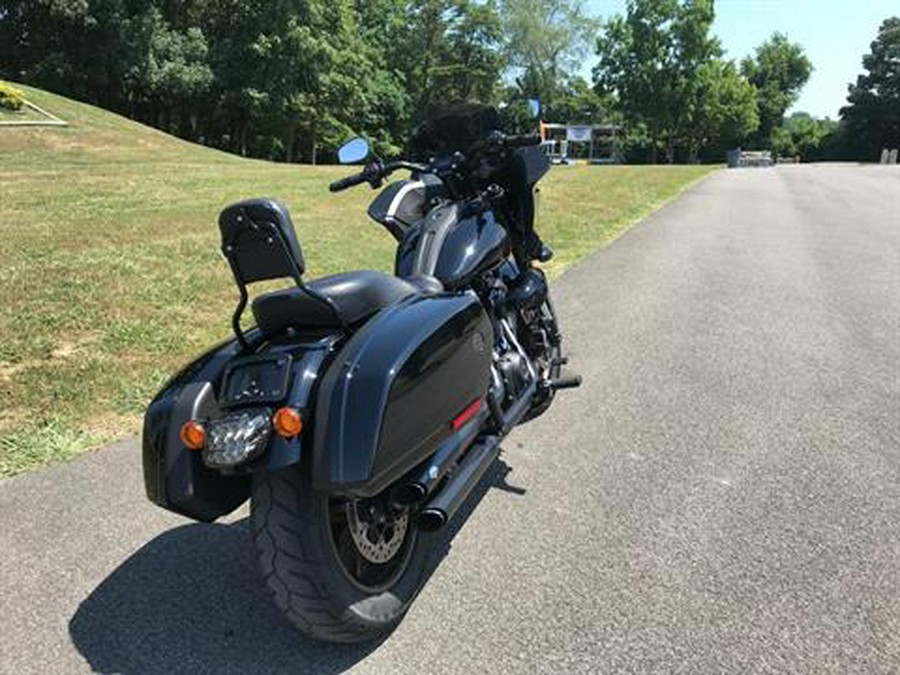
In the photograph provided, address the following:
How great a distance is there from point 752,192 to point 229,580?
67.4ft

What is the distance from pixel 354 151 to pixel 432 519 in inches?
82.3

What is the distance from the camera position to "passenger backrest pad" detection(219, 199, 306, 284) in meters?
2.52

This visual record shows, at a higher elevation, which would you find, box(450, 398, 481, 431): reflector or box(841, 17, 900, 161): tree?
box(841, 17, 900, 161): tree

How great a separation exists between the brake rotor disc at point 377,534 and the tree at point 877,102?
75364 millimetres

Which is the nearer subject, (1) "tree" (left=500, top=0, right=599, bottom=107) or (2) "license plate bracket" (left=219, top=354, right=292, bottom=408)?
(2) "license plate bracket" (left=219, top=354, right=292, bottom=408)

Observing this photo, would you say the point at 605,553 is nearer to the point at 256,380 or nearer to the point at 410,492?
the point at 410,492

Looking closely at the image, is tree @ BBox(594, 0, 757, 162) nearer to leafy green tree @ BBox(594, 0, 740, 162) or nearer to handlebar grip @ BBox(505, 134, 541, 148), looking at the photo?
leafy green tree @ BBox(594, 0, 740, 162)

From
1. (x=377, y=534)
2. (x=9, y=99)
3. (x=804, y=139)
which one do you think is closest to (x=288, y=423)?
(x=377, y=534)

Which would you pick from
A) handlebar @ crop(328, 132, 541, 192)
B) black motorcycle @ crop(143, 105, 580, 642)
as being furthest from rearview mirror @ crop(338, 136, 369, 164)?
black motorcycle @ crop(143, 105, 580, 642)

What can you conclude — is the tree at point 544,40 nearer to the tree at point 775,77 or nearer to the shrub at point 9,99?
the tree at point 775,77

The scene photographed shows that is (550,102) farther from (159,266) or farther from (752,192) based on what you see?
(159,266)

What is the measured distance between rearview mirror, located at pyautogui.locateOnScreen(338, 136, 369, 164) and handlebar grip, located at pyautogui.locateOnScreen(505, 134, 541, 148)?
699 millimetres

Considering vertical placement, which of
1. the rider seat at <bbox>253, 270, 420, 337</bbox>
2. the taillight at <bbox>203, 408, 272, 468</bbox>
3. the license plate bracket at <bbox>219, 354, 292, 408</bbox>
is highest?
the rider seat at <bbox>253, 270, 420, 337</bbox>

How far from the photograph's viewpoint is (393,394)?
254cm
